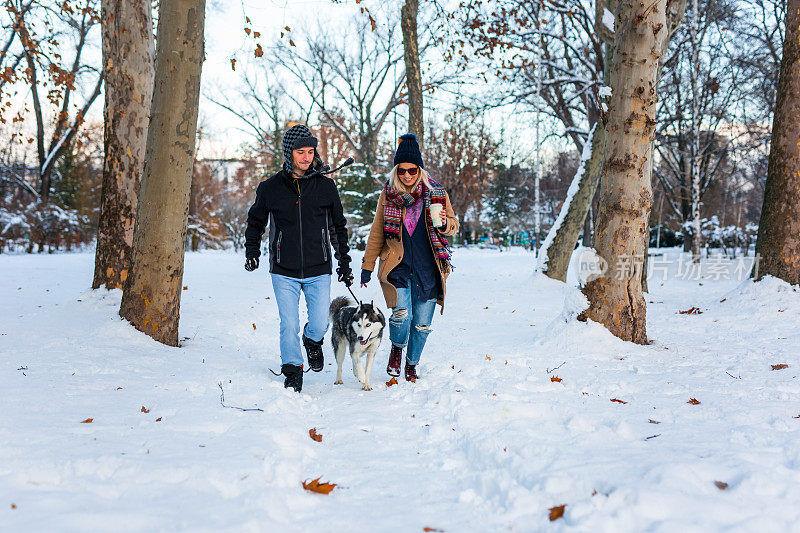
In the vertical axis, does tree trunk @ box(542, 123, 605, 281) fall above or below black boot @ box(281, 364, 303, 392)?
above

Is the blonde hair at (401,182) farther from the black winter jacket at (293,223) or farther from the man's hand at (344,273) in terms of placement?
the man's hand at (344,273)

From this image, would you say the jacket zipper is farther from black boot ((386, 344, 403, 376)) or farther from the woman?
black boot ((386, 344, 403, 376))

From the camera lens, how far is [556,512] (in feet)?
7.02

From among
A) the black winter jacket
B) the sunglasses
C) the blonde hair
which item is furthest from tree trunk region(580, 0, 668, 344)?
the black winter jacket

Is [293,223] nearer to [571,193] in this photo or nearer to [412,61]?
[412,61]

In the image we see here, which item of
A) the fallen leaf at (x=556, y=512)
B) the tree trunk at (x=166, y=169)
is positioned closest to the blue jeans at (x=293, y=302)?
the tree trunk at (x=166, y=169)

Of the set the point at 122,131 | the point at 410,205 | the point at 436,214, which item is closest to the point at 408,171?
the point at 410,205

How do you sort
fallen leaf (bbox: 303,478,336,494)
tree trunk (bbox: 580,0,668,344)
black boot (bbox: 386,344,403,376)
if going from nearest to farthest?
fallen leaf (bbox: 303,478,336,494) < black boot (bbox: 386,344,403,376) < tree trunk (bbox: 580,0,668,344)

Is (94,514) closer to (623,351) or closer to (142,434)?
(142,434)

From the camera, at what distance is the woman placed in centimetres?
443

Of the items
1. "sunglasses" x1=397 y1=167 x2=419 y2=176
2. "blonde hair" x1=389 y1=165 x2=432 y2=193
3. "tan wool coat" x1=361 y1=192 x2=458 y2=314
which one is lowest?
"tan wool coat" x1=361 y1=192 x2=458 y2=314

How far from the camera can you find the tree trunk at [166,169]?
497 centimetres

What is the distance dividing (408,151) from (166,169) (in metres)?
2.51

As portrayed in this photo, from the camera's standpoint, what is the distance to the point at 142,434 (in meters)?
2.85
